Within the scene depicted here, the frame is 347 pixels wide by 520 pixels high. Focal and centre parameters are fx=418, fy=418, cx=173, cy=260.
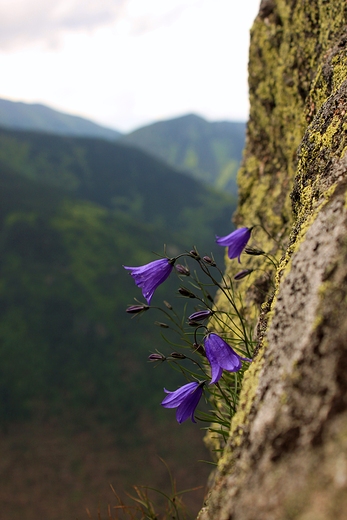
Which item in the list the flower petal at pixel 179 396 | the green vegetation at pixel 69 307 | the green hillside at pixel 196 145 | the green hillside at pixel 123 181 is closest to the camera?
the flower petal at pixel 179 396

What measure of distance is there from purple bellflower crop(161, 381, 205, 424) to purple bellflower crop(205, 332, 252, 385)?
0.15 m

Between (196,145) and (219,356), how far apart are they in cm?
14341

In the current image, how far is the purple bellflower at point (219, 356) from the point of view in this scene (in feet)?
5.57

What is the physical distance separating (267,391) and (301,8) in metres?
3.35

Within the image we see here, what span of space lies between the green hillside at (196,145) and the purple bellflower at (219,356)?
385 feet

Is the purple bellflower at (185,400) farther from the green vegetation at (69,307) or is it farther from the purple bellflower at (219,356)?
Result: the green vegetation at (69,307)

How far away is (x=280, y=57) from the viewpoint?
12.5 ft

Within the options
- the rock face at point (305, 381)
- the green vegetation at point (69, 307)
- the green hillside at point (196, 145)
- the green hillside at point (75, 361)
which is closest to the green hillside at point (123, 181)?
the green vegetation at point (69, 307)

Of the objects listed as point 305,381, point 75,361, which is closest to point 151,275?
point 305,381

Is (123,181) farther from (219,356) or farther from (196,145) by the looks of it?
(196,145)

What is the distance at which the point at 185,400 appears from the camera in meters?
1.81

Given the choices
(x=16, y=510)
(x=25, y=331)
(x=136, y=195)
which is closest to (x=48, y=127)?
(x=136, y=195)

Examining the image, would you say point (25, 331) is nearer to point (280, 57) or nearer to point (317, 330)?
point (280, 57)

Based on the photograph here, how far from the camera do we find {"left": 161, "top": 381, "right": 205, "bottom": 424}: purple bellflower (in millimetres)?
1808
